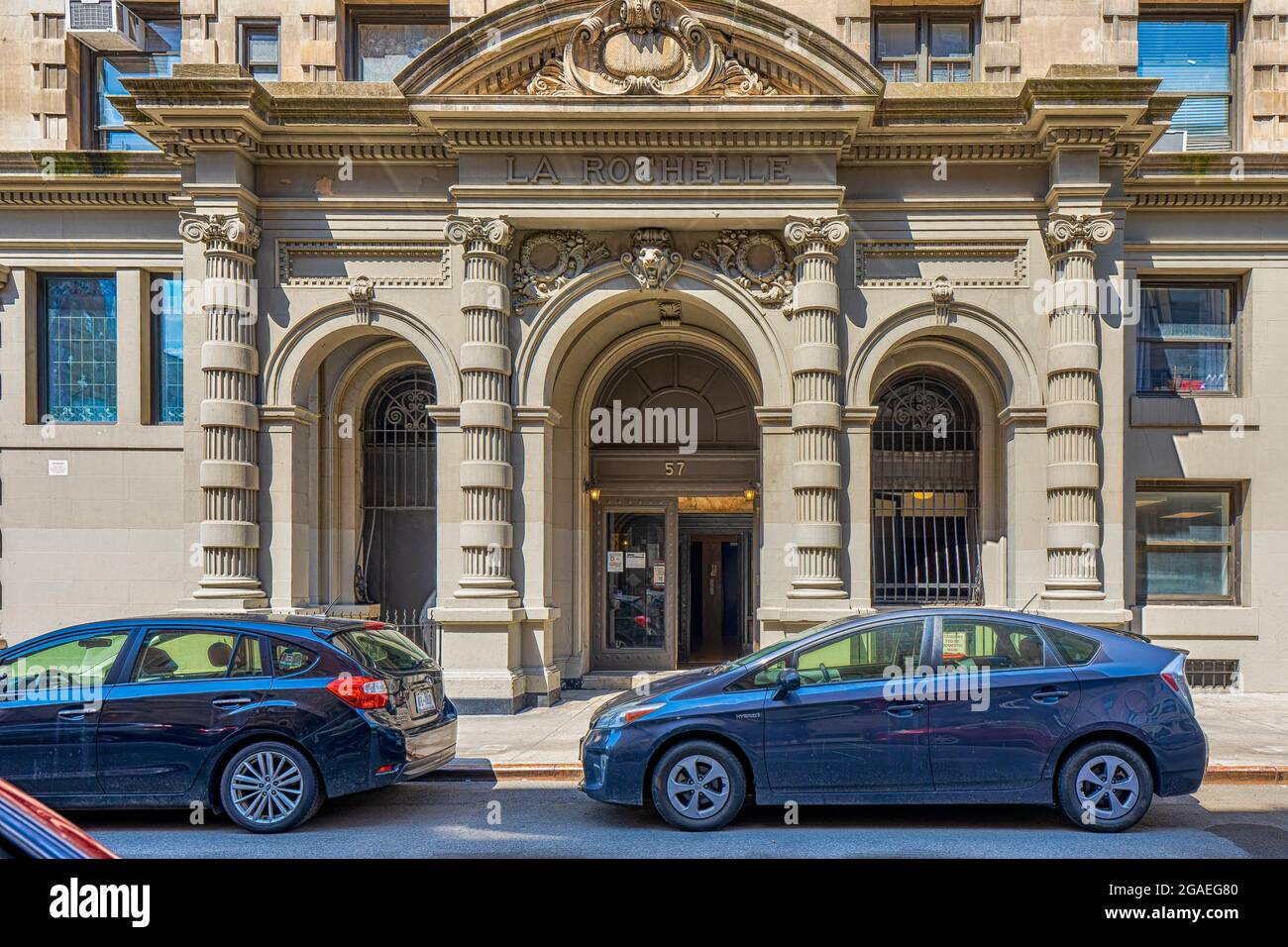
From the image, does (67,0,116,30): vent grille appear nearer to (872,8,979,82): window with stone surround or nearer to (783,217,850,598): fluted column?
(783,217,850,598): fluted column

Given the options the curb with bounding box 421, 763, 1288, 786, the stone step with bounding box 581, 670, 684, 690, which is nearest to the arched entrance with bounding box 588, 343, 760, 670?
the stone step with bounding box 581, 670, 684, 690

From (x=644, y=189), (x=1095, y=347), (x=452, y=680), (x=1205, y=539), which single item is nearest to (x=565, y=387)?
(x=644, y=189)

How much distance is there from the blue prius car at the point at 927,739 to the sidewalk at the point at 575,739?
2.22 metres

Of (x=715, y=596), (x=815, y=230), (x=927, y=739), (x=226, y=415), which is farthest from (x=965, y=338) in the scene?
(x=226, y=415)

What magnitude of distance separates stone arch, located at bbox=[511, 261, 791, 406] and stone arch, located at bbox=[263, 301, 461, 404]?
953 millimetres

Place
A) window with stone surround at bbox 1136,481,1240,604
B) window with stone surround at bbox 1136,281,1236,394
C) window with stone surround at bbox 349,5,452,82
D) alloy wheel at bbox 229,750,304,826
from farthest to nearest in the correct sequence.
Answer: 1. window with stone surround at bbox 349,5,452,82
2. window with stone surround at bbox 1136,281,1236,394
3. window with stone surround at bbox 1136,481,1240,604
4. alloy wheel at bbox 229,750,304,826

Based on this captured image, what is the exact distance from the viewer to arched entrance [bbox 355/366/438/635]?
49.3 ft

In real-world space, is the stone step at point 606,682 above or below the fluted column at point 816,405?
below

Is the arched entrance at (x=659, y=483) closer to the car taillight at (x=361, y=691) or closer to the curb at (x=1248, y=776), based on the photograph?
the curb at (x=1248, y=776)

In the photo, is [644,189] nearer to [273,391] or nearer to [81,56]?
[273,391]

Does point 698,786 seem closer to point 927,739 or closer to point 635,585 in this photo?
point 927,739

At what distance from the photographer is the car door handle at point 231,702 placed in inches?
289

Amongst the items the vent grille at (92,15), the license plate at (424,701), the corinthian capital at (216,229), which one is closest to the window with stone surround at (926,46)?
the corinthian capital at (216,229)
